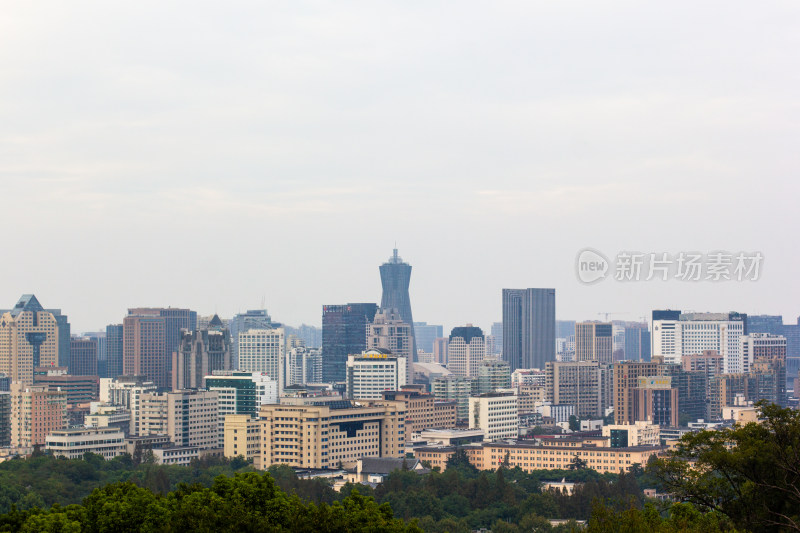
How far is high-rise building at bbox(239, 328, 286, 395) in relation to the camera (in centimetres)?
19750

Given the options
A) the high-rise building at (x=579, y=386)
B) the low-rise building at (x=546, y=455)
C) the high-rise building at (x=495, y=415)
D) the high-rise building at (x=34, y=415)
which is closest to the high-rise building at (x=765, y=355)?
the high-rise building at (x=579, y=386)

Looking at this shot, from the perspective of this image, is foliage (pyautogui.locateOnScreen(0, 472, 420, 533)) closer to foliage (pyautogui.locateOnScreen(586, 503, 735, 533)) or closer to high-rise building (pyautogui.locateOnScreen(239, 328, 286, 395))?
foliage (pyautogui.locateOnScreen(586, 503, 735, 533))

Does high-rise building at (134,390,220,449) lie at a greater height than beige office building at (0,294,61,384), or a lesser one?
lesser

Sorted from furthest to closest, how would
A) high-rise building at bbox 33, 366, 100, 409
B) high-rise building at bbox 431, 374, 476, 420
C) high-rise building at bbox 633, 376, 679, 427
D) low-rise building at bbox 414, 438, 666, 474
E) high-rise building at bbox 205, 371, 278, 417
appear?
high-rise building at bbox 431, 374, 476, 420 → high-rise building at bbox 33, 366, 100, 409 → high-rise building at bbox 633, 376, 679, 427 → high-rise building at bbox 205, 371, 278, 417 → low-rise building at bbox 414, 438, 666, 474

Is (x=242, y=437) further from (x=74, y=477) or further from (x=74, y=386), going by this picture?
(x=74, y=386)

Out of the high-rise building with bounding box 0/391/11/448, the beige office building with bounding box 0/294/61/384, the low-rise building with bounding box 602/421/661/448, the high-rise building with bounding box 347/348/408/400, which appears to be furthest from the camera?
the beige office building with bounding box 0/294/61/384

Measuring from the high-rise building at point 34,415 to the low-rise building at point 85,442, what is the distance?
62.4ft

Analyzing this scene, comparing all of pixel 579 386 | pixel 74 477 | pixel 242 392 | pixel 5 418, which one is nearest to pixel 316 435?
pixel 74 477

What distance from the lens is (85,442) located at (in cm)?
10994

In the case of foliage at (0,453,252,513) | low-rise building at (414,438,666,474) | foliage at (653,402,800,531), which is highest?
foliage at (653,402,800,531)

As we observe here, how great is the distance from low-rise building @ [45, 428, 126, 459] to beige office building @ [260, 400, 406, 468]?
1447 centimetres

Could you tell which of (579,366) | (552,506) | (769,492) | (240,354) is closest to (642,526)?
(769,492)

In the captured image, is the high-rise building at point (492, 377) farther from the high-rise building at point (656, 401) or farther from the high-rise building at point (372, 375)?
the high-rise building at point (656, 401)

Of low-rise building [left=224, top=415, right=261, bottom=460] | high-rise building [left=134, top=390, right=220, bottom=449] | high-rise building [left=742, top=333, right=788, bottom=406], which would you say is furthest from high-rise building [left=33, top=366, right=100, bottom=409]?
high-rise building [left=742, top=333, right=788, bottom=406]
